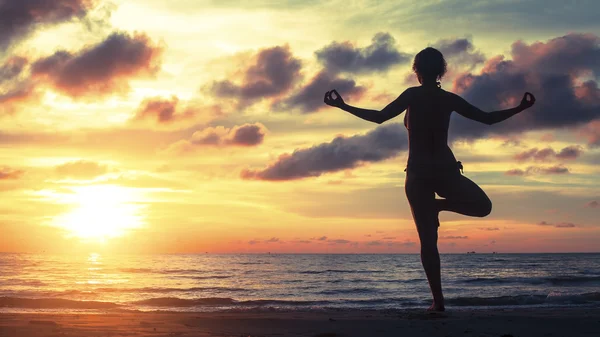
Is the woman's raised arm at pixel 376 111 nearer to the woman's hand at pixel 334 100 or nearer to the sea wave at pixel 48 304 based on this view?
the woman's hand at pixel 334 100

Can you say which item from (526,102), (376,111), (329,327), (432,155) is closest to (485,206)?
(432,155)

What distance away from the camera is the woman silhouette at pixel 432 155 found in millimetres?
6305

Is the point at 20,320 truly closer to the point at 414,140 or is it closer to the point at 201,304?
the point at 414,140

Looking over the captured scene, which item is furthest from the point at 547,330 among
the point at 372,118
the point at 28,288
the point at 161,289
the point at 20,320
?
the point at 28,288

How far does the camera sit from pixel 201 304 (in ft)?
60.9

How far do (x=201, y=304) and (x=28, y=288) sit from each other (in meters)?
11.9

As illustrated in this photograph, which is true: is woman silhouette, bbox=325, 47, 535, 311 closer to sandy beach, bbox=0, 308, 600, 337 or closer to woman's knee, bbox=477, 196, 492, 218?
woman's knee, bbox=477, 196, 492, 218

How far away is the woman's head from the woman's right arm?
332mm

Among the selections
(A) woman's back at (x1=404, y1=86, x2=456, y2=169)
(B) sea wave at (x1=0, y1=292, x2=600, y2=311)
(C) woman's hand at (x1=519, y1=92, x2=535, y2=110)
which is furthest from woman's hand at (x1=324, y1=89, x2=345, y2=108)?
(B) sea wave at (x1=0, y1=292, x2=600, y2=311)

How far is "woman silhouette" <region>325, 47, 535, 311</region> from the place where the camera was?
6.30 m

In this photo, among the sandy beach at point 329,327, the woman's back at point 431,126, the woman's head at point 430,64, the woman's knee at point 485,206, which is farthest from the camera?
the woman's head at point 430,64

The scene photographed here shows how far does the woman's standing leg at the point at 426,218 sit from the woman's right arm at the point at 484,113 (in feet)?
2.72

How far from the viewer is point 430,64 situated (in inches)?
257

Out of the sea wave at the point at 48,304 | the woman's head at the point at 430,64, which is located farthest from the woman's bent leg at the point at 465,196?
the sea wave at the point at 48,304
